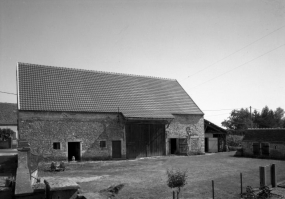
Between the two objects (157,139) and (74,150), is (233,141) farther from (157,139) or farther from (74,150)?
(74,150)

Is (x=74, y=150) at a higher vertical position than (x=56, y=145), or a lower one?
lower

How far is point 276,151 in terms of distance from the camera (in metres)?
23.7

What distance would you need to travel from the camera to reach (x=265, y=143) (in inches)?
976

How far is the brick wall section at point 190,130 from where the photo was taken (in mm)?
27719

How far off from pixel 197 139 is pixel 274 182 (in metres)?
18.1

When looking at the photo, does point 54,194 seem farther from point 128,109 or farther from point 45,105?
point 128,109

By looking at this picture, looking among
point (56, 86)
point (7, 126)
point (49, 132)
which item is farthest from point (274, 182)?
point (7, 126)

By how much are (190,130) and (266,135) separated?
7.55 meters

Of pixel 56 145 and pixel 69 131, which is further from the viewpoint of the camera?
pixel 69 131

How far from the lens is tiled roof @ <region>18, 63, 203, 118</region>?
895 inches

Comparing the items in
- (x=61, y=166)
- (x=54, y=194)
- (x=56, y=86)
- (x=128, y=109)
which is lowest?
(x=61, y=166)

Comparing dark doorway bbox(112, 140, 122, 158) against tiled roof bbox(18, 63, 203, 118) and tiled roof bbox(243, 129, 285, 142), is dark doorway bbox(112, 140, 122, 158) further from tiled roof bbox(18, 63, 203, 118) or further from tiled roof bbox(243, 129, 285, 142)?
tiled roof bbox(243, 129, 285, 142)

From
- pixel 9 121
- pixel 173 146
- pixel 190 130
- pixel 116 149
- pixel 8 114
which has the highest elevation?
pixel 8 114

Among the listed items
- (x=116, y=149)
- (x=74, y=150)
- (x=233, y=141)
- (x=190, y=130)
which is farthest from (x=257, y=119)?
(x=74, y=150)
